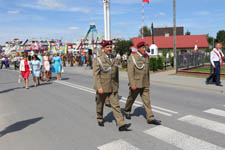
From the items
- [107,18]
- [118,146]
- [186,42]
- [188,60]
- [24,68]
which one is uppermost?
[186,42]

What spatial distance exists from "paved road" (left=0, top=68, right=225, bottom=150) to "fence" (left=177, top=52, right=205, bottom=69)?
9.01 metres

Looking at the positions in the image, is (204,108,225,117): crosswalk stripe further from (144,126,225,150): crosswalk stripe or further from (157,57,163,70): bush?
(157,57,163,70): bush

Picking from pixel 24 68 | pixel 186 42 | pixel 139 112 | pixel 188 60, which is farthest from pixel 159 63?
pixel 186 42

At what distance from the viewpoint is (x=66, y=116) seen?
5.80 meters

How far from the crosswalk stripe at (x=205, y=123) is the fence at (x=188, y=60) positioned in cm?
1124

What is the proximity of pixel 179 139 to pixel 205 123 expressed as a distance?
1242mm

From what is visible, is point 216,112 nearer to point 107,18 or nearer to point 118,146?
point 118,146

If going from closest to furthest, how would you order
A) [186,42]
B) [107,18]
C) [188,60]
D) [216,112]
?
1. [216,112]
2. [188,60]
3. [107,18]
4. [186,42]

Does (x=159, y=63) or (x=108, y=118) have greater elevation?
(x=159, y=63)

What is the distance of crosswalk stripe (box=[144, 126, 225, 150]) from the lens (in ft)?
12.2

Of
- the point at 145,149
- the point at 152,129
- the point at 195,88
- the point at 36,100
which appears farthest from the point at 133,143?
the point at 195,88

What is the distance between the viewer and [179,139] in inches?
160

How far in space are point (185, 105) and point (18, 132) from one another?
182 inches

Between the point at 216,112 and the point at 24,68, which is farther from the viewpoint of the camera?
the point at 24,68
